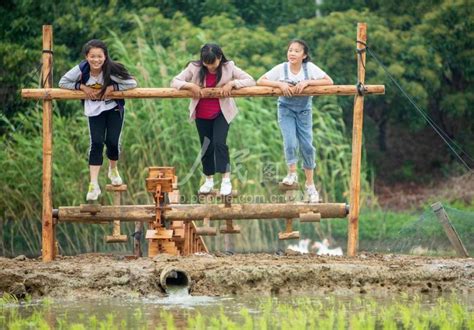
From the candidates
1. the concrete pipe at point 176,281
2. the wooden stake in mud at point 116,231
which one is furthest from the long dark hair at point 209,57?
the concrete pipe at point 176,281

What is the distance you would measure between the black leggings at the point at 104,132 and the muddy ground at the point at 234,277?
3.82ft

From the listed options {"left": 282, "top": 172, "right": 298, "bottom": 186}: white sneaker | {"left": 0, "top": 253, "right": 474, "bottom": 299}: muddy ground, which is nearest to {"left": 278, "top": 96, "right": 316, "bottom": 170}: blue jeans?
{"left": 282, "top": 172, "right": 298, "bottom": 186}: white sneaker

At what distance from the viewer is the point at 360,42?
15500 millimetres

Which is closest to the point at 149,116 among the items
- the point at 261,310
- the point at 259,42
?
the point at 259,42

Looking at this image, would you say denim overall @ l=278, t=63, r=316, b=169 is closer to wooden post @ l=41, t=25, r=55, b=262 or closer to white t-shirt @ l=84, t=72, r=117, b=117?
white t-shirt @ l=84, t=72, r=117, b=117

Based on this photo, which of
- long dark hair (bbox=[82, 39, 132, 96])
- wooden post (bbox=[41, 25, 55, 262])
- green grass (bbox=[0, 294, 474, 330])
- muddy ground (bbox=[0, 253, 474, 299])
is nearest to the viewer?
green grass (bbox=[0, 294, 474, 330])

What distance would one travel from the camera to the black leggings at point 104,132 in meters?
15.2

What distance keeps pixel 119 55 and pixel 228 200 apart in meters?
9.44

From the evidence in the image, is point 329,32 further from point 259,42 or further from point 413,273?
point 413,273

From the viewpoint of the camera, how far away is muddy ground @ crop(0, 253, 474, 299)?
14.3 m

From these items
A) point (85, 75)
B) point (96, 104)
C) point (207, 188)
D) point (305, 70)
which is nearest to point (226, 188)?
point (207, 188)

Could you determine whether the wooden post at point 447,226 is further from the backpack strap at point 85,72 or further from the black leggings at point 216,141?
the backpack strap at point 85,72

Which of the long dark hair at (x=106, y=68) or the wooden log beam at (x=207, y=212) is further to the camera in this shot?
the wooden log beam at (x=207, y=212)

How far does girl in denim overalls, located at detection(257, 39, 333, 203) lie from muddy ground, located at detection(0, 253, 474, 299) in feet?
4.03
